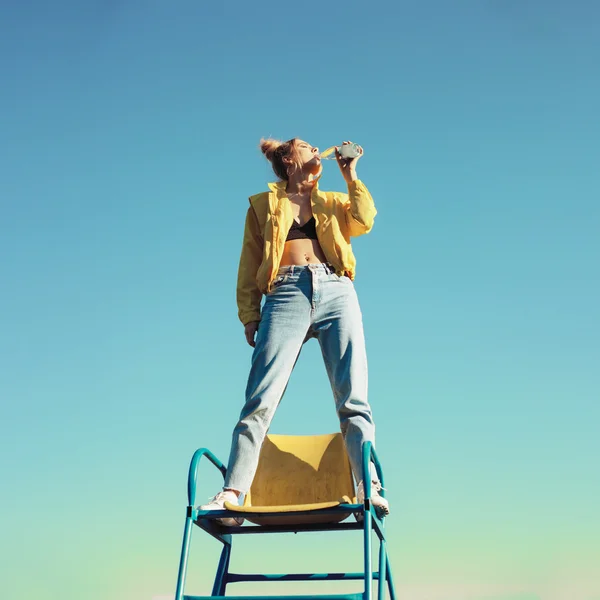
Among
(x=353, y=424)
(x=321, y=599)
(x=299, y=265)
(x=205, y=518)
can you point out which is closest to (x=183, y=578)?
(x=205, y=518)

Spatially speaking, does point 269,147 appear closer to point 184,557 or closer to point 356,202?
point 356,202

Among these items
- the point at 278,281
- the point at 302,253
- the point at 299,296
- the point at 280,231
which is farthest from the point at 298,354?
the point at 280,231

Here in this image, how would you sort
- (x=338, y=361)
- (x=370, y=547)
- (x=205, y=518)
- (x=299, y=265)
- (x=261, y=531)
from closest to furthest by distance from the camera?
(x=370, y=547) < (x=205, y=518) < (x=261, y=531) < (x=338, y=361) < (x=299, y=265)

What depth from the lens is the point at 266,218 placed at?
5457mm

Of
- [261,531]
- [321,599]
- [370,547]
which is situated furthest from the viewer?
[261,531]

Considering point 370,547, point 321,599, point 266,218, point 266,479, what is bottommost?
point 321,599

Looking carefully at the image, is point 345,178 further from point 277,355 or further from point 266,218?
point 277,355

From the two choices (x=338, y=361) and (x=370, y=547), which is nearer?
(x=370, y=547)

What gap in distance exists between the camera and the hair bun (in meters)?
5.86

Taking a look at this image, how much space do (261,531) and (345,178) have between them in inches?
101

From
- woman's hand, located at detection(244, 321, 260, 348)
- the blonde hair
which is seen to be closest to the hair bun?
the blonde hair

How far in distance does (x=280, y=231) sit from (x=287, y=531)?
2078 millimetres

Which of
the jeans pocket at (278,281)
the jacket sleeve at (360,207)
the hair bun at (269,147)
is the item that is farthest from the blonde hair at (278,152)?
the jeans pocket at (278,281)

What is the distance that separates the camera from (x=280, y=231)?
5250 mm
